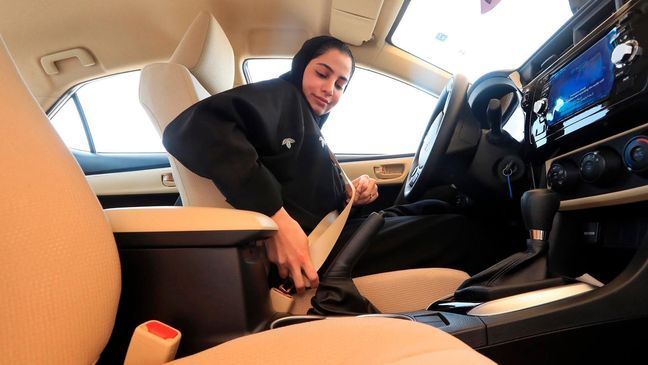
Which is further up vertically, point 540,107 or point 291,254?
point 540,107

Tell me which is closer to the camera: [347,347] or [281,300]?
[347,347]

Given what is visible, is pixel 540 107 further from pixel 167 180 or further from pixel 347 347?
pixel 167 180

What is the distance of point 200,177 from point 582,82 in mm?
771

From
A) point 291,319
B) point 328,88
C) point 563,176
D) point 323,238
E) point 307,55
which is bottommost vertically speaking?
point 291,319

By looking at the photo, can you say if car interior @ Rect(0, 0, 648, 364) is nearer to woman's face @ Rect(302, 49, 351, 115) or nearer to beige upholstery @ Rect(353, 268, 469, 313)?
beige upholstery @ Rect(353, 268, 469, 313)

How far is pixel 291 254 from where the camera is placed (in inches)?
26.6

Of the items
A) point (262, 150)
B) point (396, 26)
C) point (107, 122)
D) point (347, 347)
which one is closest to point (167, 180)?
point (107, 122)

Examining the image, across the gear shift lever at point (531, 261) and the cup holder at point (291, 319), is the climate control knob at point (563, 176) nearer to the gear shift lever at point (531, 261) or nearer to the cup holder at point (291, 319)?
the gear shift lever at point (531, 261)

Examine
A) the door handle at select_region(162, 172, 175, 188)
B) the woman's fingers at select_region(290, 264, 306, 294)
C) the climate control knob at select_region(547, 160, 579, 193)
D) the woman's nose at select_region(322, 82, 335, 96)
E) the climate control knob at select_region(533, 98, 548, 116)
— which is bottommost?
the woman's fingers at select_region(290, 264, 306, 294)

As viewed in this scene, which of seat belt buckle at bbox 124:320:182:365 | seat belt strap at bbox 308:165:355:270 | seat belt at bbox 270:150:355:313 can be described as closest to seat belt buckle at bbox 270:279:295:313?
seat belt at bbox 270:150:355:313

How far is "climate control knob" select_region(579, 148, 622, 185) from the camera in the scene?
49 cm

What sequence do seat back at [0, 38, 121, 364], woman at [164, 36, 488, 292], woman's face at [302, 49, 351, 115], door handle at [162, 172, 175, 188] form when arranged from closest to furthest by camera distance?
seat back at [0, 38, 121, 364], woman at [164, 36, 488, 292], woman's face at [302, 49, 351, 115], door handle at [162, 172, 175, 188]

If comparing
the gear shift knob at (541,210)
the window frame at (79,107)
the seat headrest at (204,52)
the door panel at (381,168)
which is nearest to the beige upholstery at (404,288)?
the gear shift knob at (541,210)

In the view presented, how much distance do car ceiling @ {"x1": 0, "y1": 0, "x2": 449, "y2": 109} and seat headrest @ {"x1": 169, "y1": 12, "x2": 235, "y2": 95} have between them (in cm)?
57
